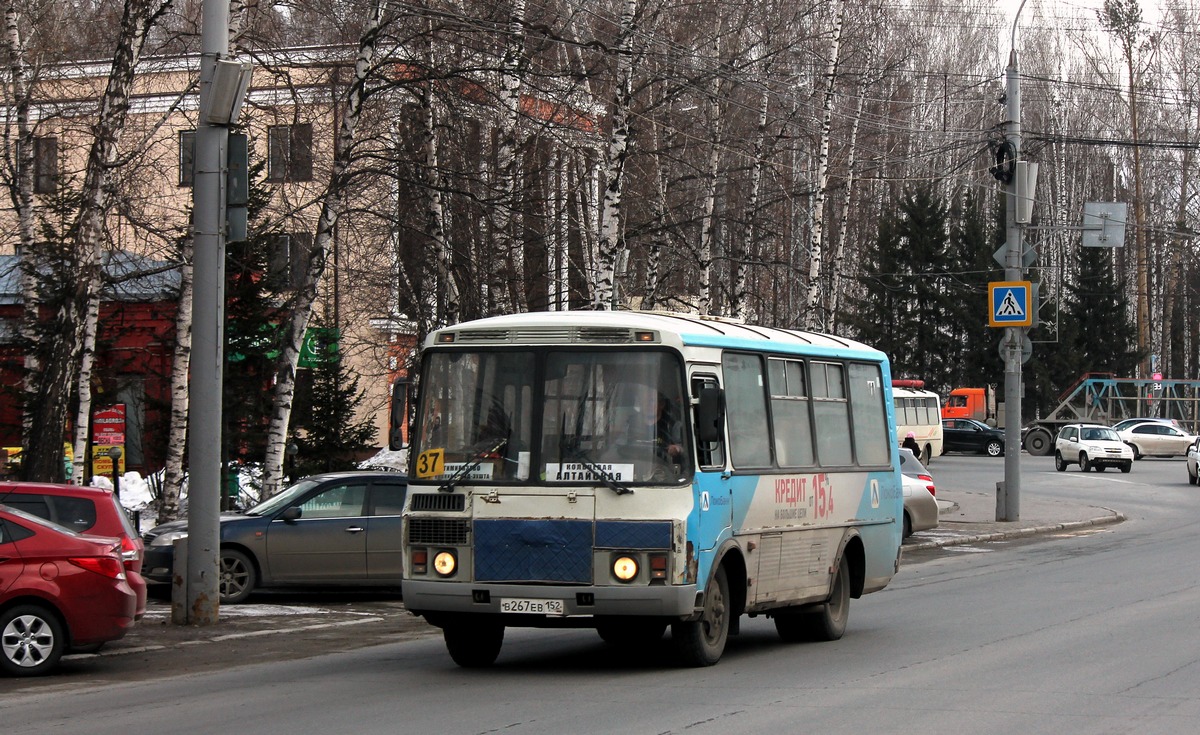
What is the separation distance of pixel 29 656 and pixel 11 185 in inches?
423

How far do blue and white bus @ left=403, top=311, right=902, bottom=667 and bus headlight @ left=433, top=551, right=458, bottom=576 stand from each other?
1cm

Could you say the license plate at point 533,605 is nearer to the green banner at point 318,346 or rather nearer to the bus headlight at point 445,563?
the bus headlight at point 445,563

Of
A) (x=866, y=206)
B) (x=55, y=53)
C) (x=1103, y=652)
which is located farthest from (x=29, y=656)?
(x=866, y=206)

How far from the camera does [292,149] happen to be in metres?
24.8

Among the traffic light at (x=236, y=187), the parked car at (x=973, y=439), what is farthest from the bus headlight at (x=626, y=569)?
the parked car at (x=973, y=439)

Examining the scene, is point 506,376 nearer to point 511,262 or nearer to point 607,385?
point 607,385

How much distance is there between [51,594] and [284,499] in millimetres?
5866

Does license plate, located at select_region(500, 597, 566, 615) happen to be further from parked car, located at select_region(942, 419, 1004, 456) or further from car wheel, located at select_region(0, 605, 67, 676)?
parked car, located at select_region(942, 419, 1004, 456)

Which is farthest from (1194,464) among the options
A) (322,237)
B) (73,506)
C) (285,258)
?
(73,506)

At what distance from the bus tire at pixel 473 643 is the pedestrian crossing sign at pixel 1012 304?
62.9 feet

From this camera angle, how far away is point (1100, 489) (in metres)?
41.4

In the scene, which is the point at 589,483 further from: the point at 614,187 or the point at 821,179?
the point at 821,179

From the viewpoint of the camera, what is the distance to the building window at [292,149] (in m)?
22.1

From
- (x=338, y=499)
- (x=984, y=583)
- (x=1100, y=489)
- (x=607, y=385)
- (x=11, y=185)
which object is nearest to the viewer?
(x=607, y=385)
